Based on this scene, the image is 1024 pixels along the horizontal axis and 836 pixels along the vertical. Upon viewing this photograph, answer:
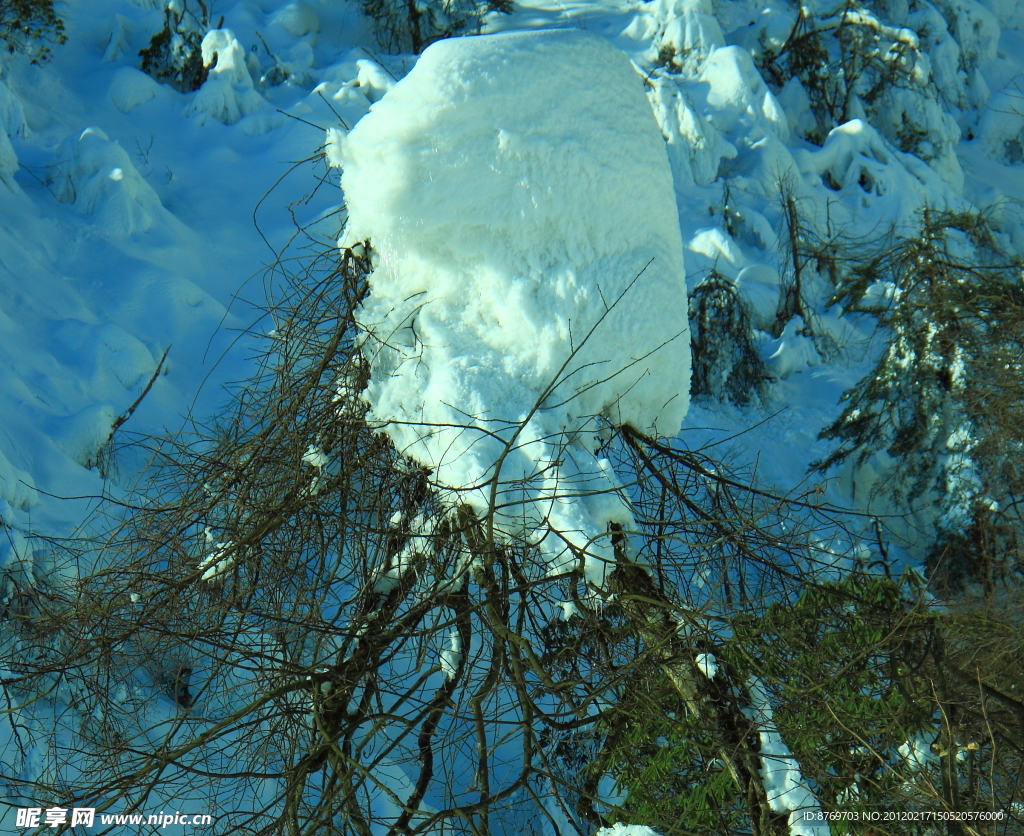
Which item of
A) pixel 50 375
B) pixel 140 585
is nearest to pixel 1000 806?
pixel 140 585

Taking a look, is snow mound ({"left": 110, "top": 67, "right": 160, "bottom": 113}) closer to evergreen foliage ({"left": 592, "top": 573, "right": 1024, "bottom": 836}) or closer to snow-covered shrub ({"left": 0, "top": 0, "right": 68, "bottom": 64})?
snow-covered shrub ({"left": 0, "top": 0, "right": 68, "bottom": 64})

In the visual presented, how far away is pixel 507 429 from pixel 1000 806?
2156 millimetres

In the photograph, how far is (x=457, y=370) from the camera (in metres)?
2.88

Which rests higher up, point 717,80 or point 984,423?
point 717,80

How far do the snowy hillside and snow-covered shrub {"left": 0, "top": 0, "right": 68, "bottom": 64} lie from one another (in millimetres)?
140

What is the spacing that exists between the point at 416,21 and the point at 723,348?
5975 millimetres

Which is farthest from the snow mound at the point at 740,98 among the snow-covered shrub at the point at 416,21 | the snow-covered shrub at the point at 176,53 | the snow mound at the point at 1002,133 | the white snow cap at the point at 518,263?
the white snow cap at the point at 518,263

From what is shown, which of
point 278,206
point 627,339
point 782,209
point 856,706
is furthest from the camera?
point 782,209

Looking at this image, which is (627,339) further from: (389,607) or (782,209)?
(782,209)

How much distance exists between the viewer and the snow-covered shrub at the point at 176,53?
10.4 m

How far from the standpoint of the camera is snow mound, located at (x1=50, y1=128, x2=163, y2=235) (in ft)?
26.1

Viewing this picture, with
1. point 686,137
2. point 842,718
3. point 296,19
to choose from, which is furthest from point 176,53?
point 842,718

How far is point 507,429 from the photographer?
9.26 ft

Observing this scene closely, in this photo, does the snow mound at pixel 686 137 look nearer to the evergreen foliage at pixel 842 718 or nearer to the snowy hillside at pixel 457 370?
the snowy hillside at pixel 457 370
